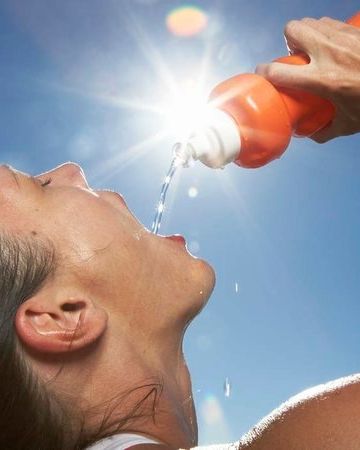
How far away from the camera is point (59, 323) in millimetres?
2410

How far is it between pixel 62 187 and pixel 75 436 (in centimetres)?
121

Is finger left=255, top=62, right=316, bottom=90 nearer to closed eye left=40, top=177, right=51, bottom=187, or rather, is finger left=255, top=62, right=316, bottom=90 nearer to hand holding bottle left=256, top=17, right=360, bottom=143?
hand holding bottle left=256, top=17, right=360, bottom=143

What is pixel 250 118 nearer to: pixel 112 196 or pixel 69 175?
pixel 112 196

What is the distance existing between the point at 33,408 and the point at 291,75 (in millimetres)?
1815

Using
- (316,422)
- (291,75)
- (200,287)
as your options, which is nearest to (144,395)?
(200,287)

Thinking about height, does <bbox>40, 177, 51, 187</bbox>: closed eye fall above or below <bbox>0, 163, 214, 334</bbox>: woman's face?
above

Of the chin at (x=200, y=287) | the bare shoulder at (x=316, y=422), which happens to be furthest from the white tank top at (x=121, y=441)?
the chin at (x=200, y=287)

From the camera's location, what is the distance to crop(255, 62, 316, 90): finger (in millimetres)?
2535

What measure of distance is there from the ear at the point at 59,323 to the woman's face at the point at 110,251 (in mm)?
95

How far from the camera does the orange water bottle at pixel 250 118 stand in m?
2.74

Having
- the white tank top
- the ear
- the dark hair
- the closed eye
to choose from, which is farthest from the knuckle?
the white tank top

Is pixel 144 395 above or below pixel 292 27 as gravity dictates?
below

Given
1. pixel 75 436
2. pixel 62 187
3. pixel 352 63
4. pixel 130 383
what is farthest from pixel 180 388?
pixel 352 63

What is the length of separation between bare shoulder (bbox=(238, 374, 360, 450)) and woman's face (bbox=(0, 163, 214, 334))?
1002mm
